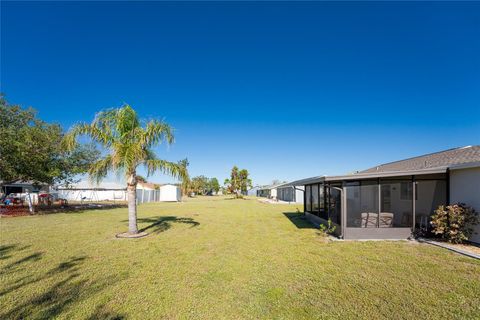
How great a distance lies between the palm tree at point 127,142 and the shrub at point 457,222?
9057 mm

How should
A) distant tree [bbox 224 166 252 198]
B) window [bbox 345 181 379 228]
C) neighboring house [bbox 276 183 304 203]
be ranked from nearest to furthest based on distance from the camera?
window [bbox 345 181 379 228], neighboring house [bbox 276 183 304 203], distant tree [bbox 224 166 252 198]

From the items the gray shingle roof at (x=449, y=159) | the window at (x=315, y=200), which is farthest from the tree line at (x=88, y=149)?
the gray shingle roof at (x=449, y=159)

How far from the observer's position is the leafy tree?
49.8ft

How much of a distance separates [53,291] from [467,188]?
1127 cm

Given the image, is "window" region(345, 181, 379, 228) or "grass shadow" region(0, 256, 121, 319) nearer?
"grass shadow" region(0, 256, 121, 319)

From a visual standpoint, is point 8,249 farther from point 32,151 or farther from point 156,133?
point 32,151

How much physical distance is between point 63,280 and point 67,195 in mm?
39079

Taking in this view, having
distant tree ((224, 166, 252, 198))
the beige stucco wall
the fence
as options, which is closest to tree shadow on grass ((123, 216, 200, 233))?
the beige stucco wall

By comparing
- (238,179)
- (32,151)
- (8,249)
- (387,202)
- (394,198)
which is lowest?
(8,249)

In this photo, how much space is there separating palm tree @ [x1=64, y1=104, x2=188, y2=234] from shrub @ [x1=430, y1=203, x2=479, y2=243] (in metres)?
9.06

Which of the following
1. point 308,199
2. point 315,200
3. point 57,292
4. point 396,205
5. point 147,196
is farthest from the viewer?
point 147,196

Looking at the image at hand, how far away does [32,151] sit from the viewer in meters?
15.8

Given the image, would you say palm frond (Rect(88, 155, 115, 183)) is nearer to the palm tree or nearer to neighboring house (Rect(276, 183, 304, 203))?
the palm tree

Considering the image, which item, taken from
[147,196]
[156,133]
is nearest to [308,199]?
[156,133]
